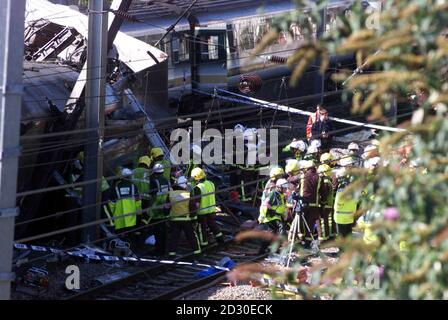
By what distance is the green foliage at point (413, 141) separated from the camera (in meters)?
3.96

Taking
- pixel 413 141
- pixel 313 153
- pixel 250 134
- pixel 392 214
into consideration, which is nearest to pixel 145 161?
pixel 313 153

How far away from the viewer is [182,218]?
13789mm

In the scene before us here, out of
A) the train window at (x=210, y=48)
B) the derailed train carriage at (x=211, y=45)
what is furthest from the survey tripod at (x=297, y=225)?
the train window at (x=210, y=48)

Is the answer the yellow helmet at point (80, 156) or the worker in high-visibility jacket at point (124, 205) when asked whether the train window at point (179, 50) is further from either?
the worker in high-visibility jacket at point (124, 205)

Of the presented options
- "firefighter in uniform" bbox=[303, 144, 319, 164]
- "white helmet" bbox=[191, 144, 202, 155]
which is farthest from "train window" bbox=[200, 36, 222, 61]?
"firefighter in uniform" bbox=[303, 144, 319, 164]

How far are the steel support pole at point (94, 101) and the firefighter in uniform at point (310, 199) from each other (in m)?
3.30

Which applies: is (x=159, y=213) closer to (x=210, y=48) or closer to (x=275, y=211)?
(x=275, y=211)

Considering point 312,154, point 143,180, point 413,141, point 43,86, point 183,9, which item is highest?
point 183,9

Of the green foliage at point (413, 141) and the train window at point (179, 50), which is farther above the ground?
the train window at point (179, 50)

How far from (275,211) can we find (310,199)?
0.66 meters

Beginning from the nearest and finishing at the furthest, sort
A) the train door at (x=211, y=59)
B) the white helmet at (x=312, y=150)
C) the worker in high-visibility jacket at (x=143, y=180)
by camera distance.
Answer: the worker in high-visibility jacket at (x=143, y=180) → the white helmet at (x=312, y=150) → the train door at (x=211, y=59)

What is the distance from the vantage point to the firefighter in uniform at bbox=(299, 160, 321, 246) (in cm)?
1394

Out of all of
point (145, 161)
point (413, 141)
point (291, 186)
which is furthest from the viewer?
point (145, 161)
